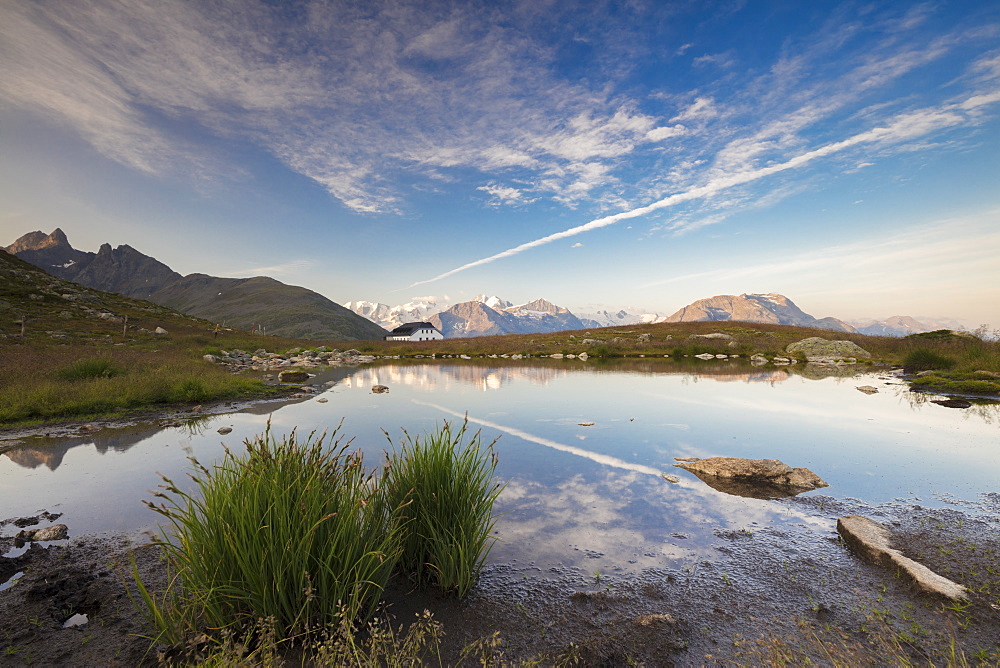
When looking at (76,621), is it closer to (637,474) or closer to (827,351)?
(637,474)

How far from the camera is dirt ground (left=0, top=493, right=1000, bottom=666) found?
4.10m

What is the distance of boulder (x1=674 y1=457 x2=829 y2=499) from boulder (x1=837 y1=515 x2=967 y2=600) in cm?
169

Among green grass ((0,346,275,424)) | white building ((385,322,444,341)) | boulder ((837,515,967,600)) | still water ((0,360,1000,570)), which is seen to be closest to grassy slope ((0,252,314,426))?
green grass ((0,346,275,424))

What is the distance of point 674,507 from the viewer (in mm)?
7918

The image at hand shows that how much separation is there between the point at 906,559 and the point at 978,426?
43.0 ft

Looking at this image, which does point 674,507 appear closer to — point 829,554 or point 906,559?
point 829,554

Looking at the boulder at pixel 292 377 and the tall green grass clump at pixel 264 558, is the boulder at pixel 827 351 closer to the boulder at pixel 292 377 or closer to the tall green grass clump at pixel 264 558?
the boulder at pixel 292 377

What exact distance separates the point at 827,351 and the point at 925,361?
16.8 m

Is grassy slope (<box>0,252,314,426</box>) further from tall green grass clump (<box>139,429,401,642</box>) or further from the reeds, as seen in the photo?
tall green grass clump (<box>139,429,401,642</box>)

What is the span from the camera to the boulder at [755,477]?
342 inches

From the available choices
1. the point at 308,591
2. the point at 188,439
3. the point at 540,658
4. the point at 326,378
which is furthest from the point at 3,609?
the point at 326,378

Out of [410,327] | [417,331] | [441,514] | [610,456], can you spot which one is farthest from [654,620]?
[410,327]

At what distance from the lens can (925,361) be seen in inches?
1203

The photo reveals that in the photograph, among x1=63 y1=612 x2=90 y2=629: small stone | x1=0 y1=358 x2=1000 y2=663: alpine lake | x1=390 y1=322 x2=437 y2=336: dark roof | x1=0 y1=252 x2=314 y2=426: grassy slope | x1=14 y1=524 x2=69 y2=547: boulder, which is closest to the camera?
x1=63 y1=612 x2=90 y2=629: small stone
